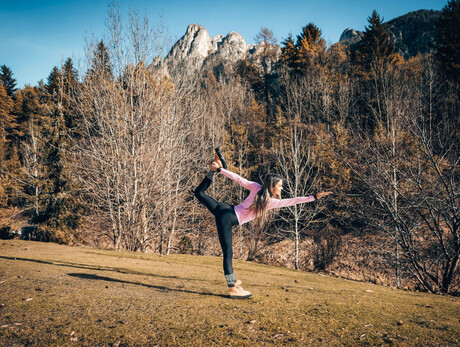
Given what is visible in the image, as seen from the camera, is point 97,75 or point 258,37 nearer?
point 97,75

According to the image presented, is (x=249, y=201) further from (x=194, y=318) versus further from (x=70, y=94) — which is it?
(x=70, y=94)

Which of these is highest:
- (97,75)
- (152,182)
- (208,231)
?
(97,75)

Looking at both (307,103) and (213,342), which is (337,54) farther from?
(213,342)

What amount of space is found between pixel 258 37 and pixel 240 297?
1889 inches

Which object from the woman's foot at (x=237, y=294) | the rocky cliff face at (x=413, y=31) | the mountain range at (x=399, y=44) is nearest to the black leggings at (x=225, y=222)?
the woman's foot at (x=237, y=294)

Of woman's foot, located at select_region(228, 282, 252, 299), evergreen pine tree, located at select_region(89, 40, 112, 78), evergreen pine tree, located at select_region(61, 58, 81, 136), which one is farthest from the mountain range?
woman's foot, located at select_region(228, 282, 252, 299)

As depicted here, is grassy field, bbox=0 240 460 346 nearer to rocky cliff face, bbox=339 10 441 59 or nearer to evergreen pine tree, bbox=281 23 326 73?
evergreen pine tree, bbox=281 23 326 73

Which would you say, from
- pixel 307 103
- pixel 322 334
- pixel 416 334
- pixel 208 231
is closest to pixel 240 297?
pixel 322 334

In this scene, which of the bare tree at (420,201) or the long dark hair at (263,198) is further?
the bare tree at (420,201)

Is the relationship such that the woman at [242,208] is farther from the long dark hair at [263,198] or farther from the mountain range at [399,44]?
the mountain range at [399,44]

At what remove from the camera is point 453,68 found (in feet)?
90.8

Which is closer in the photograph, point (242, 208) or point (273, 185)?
point (273, 185)

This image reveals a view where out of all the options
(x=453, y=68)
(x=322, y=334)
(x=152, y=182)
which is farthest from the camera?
(x=453, y=68)

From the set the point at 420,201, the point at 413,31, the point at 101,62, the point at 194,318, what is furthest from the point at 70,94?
the point at 413,31
